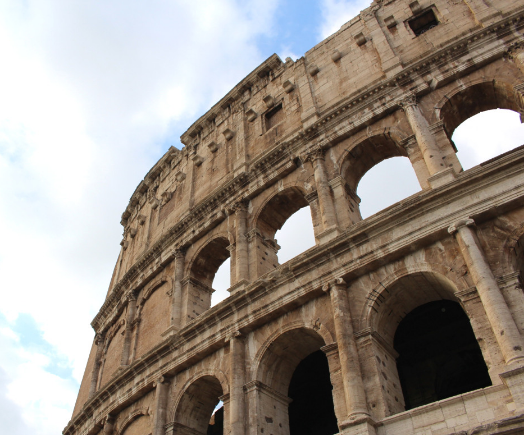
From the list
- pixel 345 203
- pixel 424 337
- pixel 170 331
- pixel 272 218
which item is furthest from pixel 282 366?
pixel 272 218

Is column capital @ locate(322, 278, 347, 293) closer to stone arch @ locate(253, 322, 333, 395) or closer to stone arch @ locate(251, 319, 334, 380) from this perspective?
stone arch @ locate(251, 319, 334, 380)

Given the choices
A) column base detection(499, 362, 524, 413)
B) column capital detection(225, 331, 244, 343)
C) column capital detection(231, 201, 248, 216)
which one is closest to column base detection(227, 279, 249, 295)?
column capital detection(225, 331, 244, 343)

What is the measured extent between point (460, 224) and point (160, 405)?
8.19 m

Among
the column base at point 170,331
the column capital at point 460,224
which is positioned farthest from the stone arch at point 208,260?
the column capital at point 460,224

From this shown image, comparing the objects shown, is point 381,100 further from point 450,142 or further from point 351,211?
point 351,211

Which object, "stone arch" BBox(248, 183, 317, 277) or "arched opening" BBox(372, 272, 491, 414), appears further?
"stone arch" BBox(248, 183, 317, 277)

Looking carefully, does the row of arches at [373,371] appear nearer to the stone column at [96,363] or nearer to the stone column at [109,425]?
the stone column at [109,425]

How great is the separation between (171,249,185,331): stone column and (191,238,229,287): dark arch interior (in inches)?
16.9

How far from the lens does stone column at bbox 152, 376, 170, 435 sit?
11.6 metres

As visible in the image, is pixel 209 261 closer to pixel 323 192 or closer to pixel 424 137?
pixel 323 192

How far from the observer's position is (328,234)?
10945 millimetres

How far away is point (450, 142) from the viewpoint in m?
11.1

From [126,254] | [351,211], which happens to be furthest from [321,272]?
[126,254]

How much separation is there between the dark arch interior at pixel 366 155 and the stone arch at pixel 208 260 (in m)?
4.22
